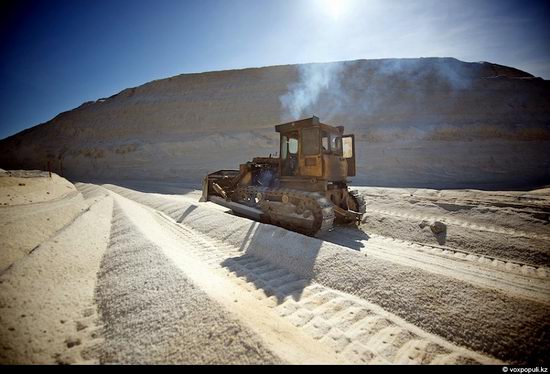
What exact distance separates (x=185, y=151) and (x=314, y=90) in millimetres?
18041

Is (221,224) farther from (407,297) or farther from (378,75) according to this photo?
(378,75)

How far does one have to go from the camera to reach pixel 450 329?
259cm

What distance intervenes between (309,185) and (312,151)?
0.94 meters

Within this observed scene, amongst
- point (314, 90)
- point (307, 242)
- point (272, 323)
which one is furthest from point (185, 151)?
point (272, 323)

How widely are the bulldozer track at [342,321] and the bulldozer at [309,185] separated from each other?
85.0 inches

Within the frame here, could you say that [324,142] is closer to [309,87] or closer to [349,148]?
[349,148]

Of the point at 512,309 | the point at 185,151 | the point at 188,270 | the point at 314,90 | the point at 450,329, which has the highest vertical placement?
the point at 314,90

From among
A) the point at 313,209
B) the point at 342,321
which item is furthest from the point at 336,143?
the point at 342,321

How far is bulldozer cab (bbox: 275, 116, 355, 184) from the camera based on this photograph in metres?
6.59

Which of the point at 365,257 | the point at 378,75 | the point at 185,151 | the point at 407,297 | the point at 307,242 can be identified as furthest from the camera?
the point at 378,75

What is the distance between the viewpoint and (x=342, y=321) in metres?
2.76

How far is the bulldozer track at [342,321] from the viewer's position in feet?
7.56

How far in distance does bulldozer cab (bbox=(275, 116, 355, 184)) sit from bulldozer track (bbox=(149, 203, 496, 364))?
332cm

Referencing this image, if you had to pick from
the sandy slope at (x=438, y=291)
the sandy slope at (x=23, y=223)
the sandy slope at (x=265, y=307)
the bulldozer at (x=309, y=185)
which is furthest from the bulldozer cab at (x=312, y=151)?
the sandy slope at (x=23, y=223)
